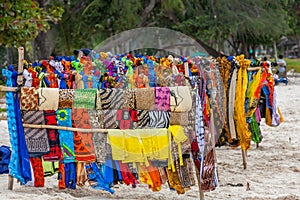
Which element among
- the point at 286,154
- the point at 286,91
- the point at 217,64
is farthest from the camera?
the point at 286,91

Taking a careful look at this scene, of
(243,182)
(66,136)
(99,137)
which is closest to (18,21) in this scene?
(243,182)

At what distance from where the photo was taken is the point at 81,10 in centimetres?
2434

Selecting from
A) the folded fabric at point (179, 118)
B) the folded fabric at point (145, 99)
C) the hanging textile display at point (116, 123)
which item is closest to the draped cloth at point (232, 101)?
the hanging textile display at point (116, 123)

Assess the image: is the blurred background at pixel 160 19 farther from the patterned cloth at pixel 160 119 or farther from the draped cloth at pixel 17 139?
the patterned cloth at pixel 160 119

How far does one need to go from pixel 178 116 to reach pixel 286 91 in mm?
13961

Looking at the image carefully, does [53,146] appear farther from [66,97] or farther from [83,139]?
[66,97]

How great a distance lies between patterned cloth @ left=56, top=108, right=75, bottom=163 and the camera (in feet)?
17.0

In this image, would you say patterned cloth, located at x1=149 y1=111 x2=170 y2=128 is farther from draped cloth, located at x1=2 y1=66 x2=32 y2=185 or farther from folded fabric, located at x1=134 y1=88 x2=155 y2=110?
draped cloth, located at x1=2 y1=66 x2=32 y2=185

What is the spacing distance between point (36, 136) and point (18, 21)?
8507 mm

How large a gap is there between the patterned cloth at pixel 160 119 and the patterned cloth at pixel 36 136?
2.99ft

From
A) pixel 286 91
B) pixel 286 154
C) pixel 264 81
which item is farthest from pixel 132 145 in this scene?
pixel 286 91

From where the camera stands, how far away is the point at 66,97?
202 inches

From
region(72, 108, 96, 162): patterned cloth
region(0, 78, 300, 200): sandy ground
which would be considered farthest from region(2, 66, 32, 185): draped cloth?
region(72, 108, 96, 162): patterned cloth

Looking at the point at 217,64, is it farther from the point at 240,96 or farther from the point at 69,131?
the point at 69,131
